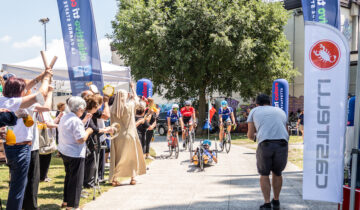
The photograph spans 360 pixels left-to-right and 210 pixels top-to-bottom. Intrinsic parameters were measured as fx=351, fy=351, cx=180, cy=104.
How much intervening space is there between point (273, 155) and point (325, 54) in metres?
1.85

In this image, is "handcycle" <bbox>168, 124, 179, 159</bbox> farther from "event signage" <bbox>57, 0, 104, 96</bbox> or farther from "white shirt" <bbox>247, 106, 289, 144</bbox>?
"white shirt" <bbox>247, 106, 289, 144</bbox>

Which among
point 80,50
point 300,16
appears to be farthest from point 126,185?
point 300,16

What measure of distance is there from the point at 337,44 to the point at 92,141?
4.35 metres

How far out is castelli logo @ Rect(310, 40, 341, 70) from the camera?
13.3ft

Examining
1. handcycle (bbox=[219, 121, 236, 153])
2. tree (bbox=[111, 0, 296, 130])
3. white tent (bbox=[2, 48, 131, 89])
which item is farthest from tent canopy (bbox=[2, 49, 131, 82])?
tree (bbox=[111, 0, 296, 130])

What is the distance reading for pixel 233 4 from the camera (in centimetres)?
2255

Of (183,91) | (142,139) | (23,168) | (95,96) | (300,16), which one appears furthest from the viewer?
(300,16)

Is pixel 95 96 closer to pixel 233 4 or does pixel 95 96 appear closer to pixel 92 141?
pixel 92 141

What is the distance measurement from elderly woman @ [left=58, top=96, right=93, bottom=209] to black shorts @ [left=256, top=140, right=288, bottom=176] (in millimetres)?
2657

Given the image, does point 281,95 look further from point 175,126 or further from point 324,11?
point 324,11

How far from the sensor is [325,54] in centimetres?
410

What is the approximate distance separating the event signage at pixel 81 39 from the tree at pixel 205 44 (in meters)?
12.9

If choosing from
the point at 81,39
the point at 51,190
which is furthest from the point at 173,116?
the point at 51,190

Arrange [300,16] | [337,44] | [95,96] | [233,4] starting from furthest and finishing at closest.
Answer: [300,16], [233,4], [95,96], [337,44]
